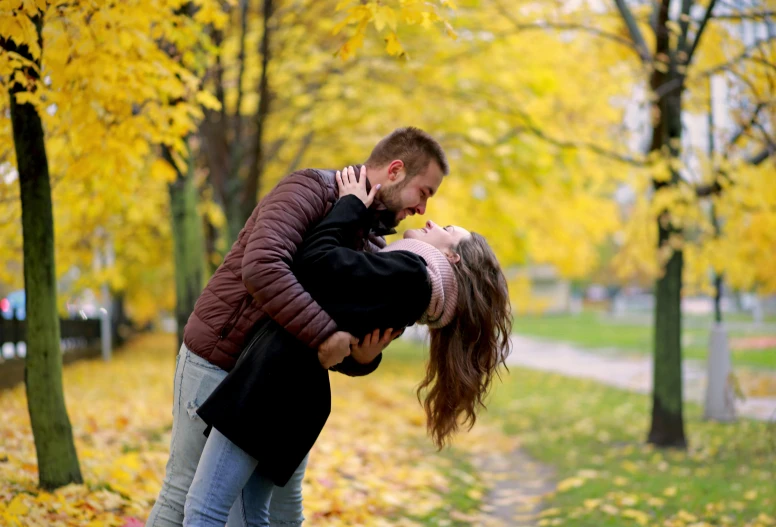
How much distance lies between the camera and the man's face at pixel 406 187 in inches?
117

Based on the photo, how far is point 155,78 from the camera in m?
4.85

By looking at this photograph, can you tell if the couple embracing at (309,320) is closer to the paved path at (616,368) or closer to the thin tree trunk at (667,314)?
the thin tree trunk at (667,314)

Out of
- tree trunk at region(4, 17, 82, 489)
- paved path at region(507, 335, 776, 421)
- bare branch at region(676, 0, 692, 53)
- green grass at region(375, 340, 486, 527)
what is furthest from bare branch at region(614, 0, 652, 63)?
tree trunk at region(4, 17, 82, 489)

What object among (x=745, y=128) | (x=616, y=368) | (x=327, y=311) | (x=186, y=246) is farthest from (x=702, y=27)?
(x=616, y=368)

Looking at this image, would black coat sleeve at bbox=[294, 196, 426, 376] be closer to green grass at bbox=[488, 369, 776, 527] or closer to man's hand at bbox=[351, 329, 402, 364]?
man's hand at bbox=[351, 329, 402, 364]

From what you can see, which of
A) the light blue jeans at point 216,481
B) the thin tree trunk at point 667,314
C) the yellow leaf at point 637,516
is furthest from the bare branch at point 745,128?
the light blue jeans at point 216,481

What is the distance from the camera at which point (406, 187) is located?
2.97 meters

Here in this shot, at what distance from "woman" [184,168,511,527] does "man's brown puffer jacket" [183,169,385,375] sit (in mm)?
71

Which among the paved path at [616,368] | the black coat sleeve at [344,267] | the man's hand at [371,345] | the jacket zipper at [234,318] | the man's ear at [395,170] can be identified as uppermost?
the man's ear at [395,170]

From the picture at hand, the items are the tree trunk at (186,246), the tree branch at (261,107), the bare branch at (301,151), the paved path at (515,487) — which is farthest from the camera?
the bare branch at (301,151)

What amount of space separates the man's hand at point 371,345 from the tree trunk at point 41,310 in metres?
2.55

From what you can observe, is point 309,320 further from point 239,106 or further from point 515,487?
point 239,106

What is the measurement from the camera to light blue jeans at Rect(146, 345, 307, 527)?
294 centimetres

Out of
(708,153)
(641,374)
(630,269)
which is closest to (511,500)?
(708,153)
